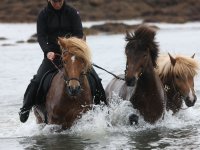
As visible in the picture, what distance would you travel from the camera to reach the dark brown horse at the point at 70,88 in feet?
32.7

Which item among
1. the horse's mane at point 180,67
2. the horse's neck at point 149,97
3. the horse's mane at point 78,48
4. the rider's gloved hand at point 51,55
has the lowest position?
the horse's neck at point 149,97

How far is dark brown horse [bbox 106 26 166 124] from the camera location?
34.8 feet

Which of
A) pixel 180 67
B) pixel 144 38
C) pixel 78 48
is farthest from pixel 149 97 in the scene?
pixel 78 48

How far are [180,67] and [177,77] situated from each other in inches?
8.1

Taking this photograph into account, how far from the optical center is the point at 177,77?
12.1 meters

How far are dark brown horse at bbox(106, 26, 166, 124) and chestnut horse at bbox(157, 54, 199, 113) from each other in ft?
2.25

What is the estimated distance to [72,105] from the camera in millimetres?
10445

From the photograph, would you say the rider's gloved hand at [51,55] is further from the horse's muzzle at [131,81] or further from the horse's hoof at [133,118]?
the horse's hoof at [133,118]

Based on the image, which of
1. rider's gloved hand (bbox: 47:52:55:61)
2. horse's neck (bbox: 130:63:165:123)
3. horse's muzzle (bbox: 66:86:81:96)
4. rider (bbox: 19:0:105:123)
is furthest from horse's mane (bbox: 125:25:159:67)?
horse's muzzle (bbox: 66:86:81:96)

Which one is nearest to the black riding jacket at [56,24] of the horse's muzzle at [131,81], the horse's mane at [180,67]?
the horse's muzzle at [131,81]

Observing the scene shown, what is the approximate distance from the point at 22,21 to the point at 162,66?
55.0 metres

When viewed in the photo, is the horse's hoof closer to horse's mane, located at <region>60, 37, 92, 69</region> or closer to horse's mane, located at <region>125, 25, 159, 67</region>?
horse's mane, located at <region>125, 25, 159, 67</region>

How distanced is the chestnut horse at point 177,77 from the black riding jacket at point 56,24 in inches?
83.0

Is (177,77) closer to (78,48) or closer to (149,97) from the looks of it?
(149,97)
